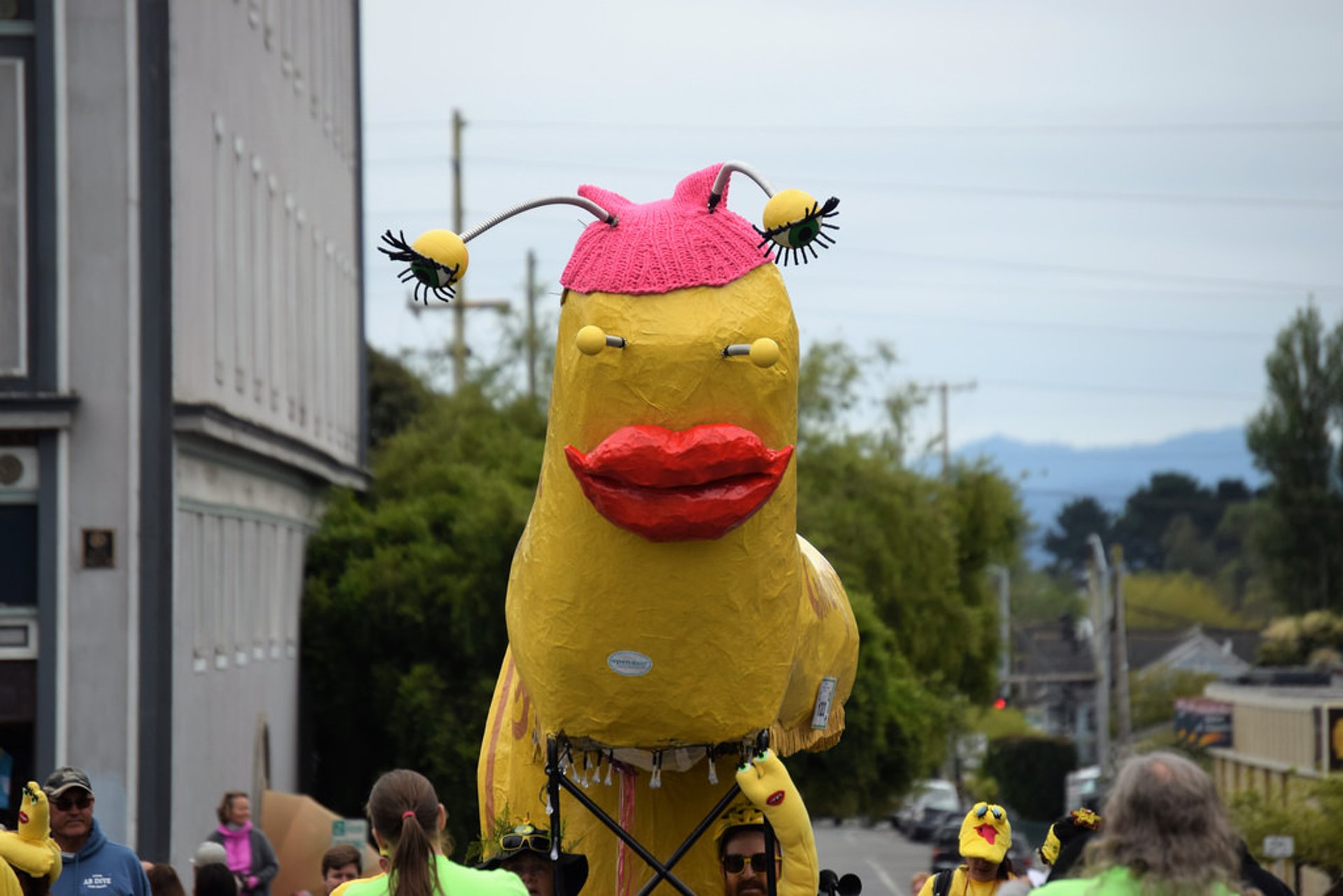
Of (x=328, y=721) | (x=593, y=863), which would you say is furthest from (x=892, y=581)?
(x=593, y=863)

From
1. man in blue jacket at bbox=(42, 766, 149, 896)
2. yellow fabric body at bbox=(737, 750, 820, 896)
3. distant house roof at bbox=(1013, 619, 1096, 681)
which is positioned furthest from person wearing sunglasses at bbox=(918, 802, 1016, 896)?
distant house roof at bbox=(1013, 619, 1096, 681)

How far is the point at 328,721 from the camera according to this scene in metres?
27.5

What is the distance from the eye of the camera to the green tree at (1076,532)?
164 m

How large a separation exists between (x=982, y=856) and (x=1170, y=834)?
13.1 ft

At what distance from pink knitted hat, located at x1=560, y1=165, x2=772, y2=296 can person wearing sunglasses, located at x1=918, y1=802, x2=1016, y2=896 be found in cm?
258

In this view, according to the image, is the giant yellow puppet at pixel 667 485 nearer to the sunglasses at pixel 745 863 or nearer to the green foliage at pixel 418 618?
the sunglasses at pixel 745 863

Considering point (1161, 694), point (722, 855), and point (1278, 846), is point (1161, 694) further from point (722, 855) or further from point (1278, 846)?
point (722, 855)

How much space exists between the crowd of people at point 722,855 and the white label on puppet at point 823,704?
695 millimetres

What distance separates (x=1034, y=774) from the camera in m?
59.5

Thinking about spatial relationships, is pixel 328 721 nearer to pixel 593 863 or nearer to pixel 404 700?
pixel 404 700

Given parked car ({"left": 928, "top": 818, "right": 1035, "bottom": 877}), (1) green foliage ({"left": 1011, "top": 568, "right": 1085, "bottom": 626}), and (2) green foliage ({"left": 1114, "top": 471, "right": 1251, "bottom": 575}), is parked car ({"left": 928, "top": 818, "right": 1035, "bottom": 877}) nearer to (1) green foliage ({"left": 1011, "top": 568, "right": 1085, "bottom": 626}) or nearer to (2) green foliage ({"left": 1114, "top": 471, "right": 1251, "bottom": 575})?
(1) green foliage ({"left": 1011, "top": 568, "right": 1085, "bottom": 626})

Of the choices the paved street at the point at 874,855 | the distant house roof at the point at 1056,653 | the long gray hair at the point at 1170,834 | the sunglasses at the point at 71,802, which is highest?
the long gray hair at the point at 1170,834

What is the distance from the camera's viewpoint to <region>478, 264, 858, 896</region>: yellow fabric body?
283 inches

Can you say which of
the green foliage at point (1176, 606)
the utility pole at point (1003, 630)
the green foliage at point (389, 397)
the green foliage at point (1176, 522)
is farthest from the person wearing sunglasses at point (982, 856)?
the green foliage at point (1176, 522)
